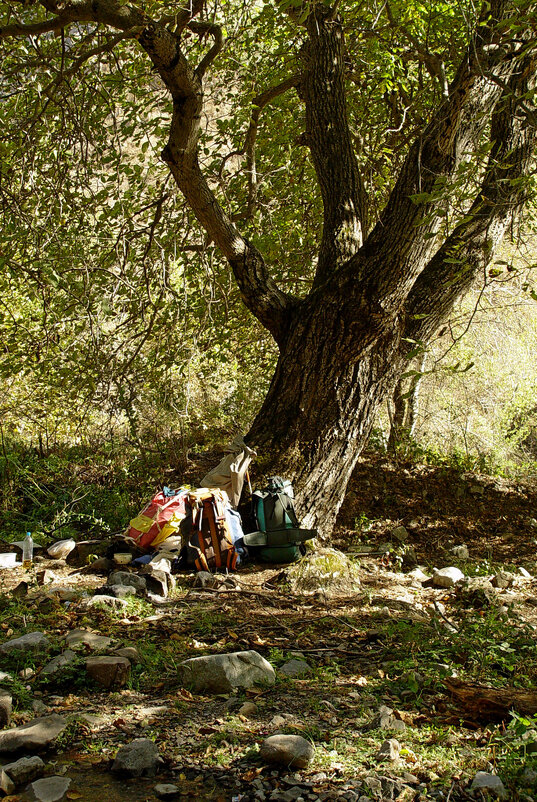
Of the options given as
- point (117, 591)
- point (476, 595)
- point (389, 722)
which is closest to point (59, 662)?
point (117, 591)

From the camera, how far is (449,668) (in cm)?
300

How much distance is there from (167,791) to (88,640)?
137 centimetres

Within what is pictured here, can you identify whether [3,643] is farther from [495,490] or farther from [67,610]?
[495,490]

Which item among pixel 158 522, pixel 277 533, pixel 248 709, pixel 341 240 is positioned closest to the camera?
pixel 248 709

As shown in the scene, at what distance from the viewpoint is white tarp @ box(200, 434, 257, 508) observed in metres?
5.41

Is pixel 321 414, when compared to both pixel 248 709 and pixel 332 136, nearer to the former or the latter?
pixel 332 136

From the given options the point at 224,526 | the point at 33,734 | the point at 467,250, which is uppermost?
the point at 467,250

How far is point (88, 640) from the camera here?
3.39 m

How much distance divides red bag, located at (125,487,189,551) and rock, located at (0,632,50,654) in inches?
71.8

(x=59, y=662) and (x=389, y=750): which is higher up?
(x=59, y=662)

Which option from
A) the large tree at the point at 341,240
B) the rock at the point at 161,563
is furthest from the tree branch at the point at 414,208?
the rock at the point at 161,563

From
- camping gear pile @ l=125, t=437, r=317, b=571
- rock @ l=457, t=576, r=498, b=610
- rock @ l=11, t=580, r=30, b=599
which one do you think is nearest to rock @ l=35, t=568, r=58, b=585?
rock @ l=11, t=580, r=30, b=599

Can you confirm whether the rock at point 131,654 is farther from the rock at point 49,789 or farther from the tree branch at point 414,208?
the tree branch at point 414,208

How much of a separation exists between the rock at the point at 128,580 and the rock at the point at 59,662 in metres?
1.19
